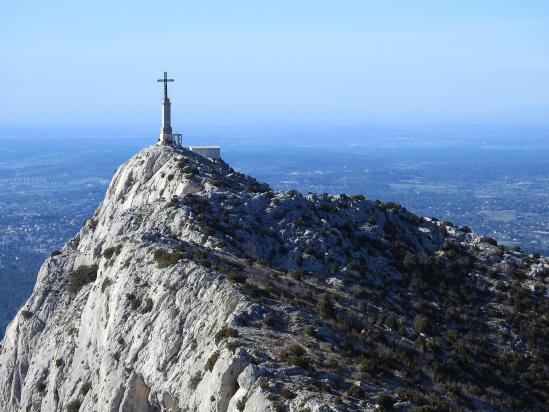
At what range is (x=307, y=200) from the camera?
4081 centimetres

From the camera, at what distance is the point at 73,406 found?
3078 cm

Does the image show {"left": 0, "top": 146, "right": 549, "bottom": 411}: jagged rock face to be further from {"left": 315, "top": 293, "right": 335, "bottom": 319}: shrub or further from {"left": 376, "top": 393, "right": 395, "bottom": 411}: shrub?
{"left": 376, "top": 393, "right": 395, "bottom": 411}: shrub

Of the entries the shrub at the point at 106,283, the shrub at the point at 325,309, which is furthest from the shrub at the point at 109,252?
the shrub at the point at 325,309

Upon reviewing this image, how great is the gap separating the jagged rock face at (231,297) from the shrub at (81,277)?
0.29 feet

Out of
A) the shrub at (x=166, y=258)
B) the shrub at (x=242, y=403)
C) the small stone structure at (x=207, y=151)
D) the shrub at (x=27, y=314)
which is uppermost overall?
the small stone structure at (x=207, y=151)

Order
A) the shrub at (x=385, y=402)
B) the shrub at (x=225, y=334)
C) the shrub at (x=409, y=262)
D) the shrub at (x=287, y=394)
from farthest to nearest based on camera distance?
the shrub at (x=409, y=262) → the shrub at (x=225, y=334) → the shrub at (x=385, y=402) → the shrub at (x=287, y=394)

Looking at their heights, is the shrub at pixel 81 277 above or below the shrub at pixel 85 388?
above

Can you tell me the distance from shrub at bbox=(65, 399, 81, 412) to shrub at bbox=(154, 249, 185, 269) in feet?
19.9

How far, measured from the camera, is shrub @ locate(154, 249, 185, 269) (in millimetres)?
30125

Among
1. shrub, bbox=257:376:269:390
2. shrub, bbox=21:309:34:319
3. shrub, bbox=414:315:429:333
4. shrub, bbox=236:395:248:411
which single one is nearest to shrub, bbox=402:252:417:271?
shrub, bbox=414:315:429:333

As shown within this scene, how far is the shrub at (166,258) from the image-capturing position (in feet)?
98.8

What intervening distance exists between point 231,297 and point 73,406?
8.61 meters

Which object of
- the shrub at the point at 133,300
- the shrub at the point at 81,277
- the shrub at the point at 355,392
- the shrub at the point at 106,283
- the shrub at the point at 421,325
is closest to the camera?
the shrub at the point at 355,392

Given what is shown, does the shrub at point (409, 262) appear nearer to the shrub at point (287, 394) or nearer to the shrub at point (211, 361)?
the shrub at point (211, 361)
